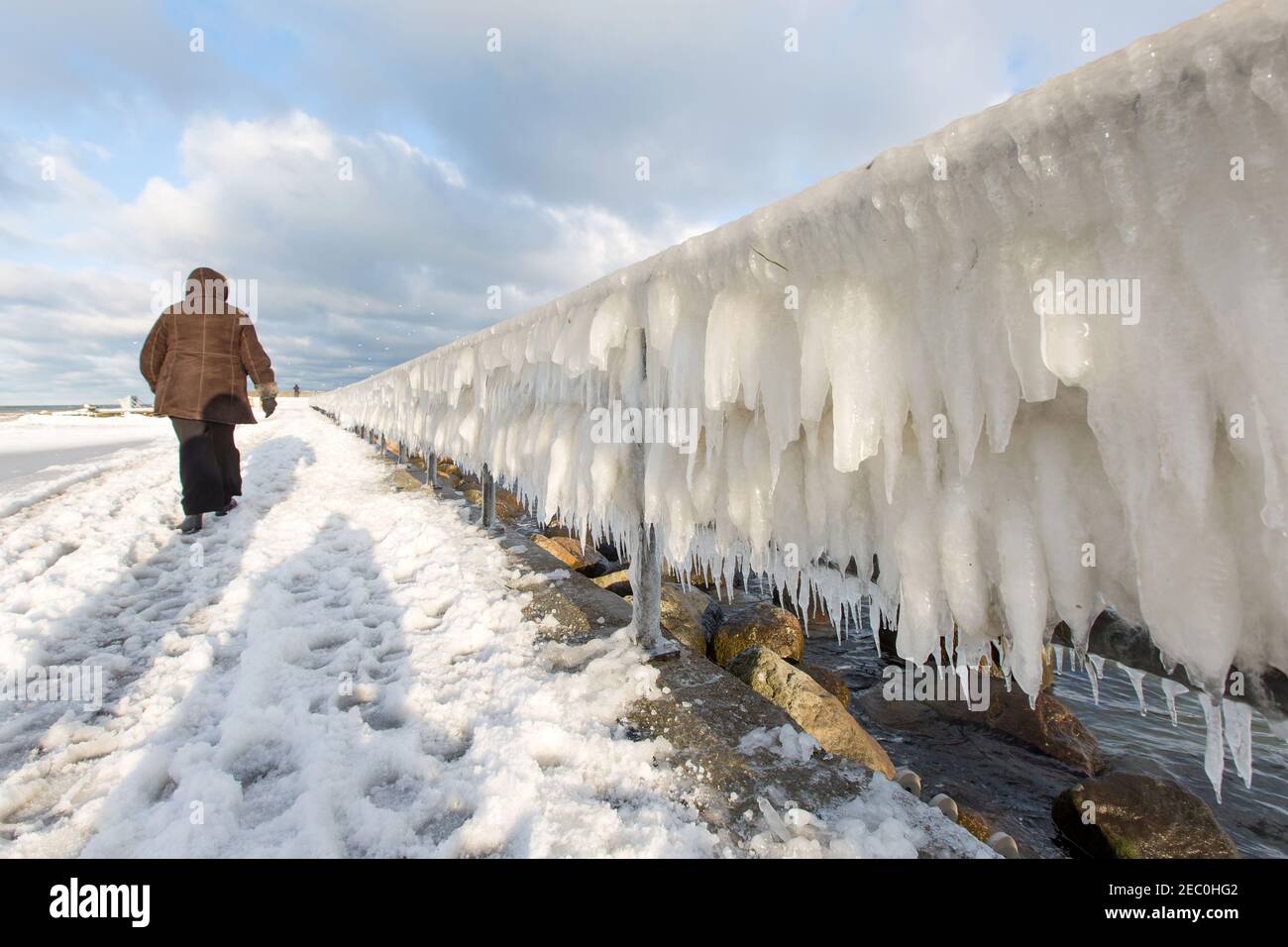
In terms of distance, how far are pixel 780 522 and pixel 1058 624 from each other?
694mm

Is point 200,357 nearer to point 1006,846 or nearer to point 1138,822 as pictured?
point 1006,846

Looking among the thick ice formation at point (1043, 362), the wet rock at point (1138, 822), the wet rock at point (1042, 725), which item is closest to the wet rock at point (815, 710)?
the wet rock at point (1138, 822)

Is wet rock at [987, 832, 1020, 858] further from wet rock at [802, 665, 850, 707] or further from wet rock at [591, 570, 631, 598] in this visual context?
wet rock at [591, 570, 631, 598]

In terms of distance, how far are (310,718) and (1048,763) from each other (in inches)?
172

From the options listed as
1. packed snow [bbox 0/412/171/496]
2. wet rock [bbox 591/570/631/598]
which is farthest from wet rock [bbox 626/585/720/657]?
packed snow [bbox 0/412/171/496]

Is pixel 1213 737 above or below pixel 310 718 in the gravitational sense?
above

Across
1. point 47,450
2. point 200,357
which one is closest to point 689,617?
point 200,357

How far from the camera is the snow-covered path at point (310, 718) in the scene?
4.56 ft

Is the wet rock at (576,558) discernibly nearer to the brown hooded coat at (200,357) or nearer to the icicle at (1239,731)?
the brown hooded coat at (200,357)

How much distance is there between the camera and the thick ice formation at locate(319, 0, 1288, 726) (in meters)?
0.77

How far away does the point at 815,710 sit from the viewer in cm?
278

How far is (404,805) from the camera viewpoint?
1.48m
